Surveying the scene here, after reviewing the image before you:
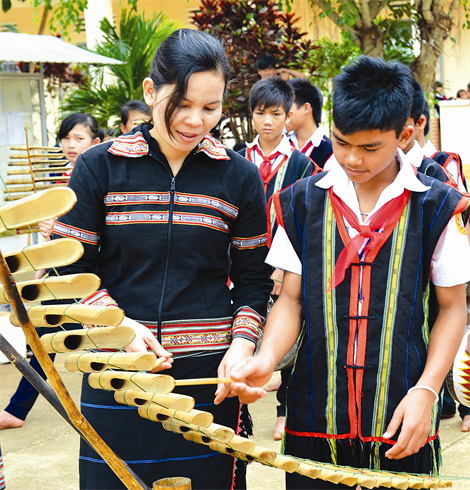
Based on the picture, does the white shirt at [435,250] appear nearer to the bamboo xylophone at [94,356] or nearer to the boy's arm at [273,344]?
the boy's arm at [273,344]

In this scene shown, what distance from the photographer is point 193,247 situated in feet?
6.49

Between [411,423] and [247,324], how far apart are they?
0.52 m

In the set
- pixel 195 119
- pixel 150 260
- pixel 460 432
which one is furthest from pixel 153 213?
pixel 460 432

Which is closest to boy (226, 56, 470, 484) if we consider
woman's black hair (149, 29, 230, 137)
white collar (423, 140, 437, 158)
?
woman's black hair (149, 29, 230, 137)

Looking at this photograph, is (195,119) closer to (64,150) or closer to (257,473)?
(257,473)

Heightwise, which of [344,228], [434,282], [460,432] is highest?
[344,228]

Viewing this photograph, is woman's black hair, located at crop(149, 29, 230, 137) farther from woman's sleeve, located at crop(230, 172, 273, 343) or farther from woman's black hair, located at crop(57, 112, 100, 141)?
woman's black hair, located at crop(57, 112, 100, 141)

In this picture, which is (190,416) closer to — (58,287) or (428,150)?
(58,287)

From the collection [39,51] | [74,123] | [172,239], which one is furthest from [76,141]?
[39,51]

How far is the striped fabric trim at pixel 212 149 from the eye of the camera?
2041 millimetres

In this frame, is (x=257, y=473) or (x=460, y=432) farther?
(x=460, y=432)

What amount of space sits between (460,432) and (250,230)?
250cm

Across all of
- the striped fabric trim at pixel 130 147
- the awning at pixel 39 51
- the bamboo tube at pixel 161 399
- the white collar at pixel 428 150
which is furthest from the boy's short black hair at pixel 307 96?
the bamboo tube at pixel 161 399

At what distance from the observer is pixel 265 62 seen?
7.33 meters
